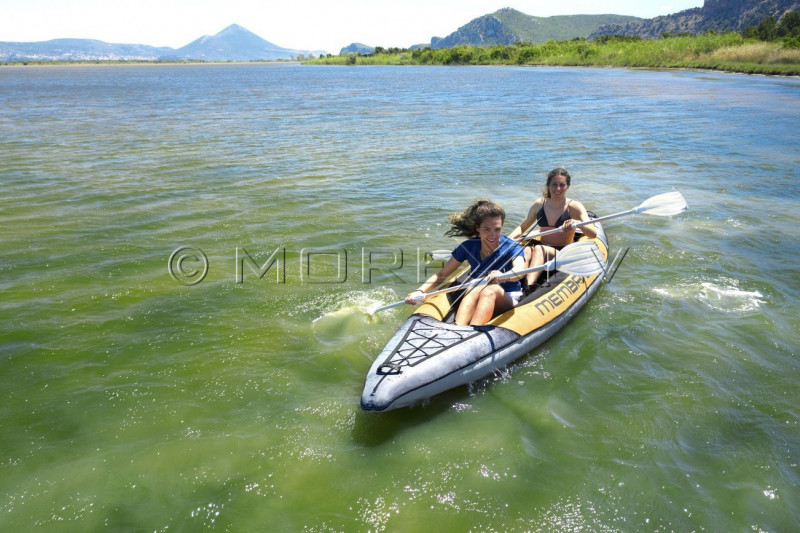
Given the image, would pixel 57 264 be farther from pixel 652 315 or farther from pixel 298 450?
pixel 652 315

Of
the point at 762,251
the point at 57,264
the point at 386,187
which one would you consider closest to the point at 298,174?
the point at 386,187

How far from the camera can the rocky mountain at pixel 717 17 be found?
110125mm

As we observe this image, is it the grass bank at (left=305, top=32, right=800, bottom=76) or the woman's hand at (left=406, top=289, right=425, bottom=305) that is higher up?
the grass bank at (left=305, top=32, right=800, bottom=76)

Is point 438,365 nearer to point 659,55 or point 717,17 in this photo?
point 659,55

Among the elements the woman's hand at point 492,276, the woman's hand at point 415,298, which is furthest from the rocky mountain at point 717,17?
the woman's hand at point 415,298

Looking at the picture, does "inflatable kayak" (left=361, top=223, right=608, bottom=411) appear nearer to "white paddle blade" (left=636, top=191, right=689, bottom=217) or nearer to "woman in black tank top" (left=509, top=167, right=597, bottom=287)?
"woman in black tank top" (left=509, top=167, right=597, bottom=287)

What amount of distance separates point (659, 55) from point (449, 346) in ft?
189

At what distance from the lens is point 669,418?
4.39m

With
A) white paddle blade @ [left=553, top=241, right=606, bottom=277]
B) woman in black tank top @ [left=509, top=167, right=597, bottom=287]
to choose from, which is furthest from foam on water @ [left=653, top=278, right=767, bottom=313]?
white paddle blade @ [left=553, top=241, right=606, bottom=277]

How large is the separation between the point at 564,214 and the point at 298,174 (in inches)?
286

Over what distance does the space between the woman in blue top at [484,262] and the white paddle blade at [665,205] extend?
254 cm

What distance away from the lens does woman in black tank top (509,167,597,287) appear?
642cm

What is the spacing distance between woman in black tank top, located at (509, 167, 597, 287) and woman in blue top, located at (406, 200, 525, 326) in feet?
3.29

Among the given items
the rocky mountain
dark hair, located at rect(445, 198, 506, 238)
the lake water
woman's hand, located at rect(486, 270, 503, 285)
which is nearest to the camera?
the lake water
